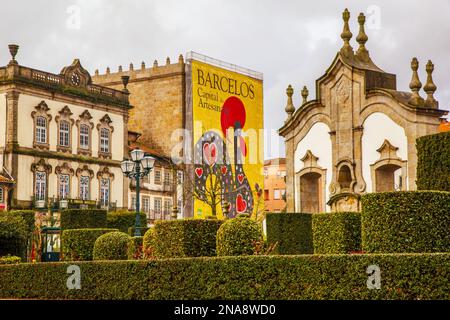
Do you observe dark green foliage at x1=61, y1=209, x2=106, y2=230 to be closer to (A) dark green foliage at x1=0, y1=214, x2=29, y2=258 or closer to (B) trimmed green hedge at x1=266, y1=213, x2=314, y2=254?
(A) dark green foliage at x1=0, y1=214, x2=29, y2=258

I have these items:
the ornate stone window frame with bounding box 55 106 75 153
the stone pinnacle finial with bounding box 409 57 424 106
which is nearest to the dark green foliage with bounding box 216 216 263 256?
the stone pinnacle finial with bounding box 409 57 424 106

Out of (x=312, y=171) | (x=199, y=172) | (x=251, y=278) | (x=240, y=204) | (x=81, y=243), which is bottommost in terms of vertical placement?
(x=251, y=278)

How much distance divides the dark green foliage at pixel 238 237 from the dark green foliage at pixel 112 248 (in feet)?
16.7

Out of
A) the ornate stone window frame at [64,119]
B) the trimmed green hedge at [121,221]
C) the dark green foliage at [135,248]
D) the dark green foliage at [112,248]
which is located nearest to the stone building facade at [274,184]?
the ornate stone window frame at [64,119]

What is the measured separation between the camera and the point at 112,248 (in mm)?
26094

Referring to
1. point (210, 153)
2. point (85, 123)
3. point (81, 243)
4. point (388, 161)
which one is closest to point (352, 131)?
point (388, 161)

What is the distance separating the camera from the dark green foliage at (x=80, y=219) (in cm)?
3778

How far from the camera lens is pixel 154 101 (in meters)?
77.9

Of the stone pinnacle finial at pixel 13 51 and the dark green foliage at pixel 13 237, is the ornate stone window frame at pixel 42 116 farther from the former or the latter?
the dark green foliage at pixel 13 237

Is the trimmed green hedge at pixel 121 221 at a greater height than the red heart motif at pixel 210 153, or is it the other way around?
the red heart motif at pixel 210 153

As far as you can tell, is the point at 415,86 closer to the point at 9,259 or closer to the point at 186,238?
the point at 186,238

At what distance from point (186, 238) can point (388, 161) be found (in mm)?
10285

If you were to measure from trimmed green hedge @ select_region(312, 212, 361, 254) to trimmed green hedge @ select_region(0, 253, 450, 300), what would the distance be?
4.56m
